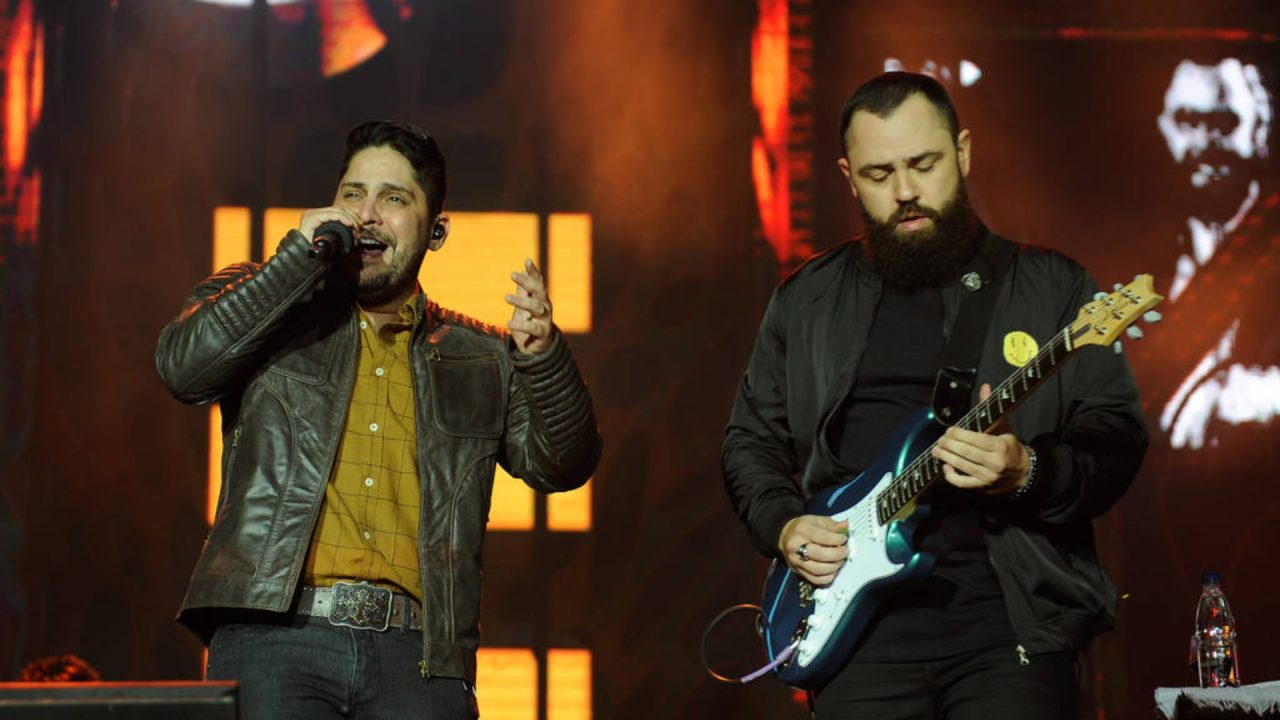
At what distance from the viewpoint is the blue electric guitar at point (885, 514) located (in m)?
2.62

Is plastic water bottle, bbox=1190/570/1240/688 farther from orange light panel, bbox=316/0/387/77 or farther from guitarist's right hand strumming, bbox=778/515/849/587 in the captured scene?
orange light panel, bbox=316/0/387/77

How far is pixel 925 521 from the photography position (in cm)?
282

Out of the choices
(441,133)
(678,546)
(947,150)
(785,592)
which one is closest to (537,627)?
(678,546)

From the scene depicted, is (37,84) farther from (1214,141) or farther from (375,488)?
(1214,141)

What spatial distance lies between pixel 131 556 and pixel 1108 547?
12.2 ft

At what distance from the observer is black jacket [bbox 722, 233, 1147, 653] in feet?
8.74

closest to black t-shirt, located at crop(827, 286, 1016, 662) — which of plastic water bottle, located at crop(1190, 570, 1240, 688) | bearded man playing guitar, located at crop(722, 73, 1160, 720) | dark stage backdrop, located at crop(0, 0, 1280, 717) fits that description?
bearded man playing guitar, located at crop(722, 73, 1160, 720)

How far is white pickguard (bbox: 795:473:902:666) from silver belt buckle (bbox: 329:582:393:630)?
0.79 meters

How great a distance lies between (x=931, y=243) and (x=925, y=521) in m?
0.56

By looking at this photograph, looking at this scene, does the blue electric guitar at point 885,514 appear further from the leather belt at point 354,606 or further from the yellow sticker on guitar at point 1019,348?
the leather belt at point 354,606

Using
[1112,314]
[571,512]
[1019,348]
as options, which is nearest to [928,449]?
[1019,348]

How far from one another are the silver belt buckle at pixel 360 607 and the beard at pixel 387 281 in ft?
2.15

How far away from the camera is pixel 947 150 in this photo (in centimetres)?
303

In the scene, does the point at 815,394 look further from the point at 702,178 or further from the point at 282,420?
the point at 702,178
